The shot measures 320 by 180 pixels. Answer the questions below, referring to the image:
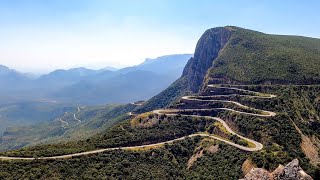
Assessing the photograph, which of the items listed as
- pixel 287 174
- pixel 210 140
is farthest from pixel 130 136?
pixel 287 174

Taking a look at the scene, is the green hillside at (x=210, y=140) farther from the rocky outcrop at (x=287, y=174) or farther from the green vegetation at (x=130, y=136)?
the rocky outcrop at (x=287, y=174)

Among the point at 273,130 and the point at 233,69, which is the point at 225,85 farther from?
the point at 273,130

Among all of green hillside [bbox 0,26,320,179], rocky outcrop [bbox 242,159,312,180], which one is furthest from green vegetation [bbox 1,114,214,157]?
rocky outcrop [bbox 242,159,312,180]

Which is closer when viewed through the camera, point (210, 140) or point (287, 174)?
point (287, 174)

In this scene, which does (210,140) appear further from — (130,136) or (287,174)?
(287,174)

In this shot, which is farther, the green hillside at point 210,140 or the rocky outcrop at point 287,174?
A: the green hillside at point 210,140

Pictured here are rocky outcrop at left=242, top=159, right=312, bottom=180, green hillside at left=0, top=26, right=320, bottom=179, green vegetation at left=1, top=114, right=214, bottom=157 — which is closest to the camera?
rocky outcrop at left=242, top=159, right=312, bottom=180

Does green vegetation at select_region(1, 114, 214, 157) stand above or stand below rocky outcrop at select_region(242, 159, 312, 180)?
below

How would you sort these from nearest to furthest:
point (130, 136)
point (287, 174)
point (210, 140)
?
point (287, 174) < point (210, 140) < point (130, 136)

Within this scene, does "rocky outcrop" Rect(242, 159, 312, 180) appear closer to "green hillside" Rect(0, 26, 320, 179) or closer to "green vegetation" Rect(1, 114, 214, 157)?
"green hillside" Rect(0, 26, 320, 179)

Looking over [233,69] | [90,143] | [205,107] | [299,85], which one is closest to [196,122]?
[205,107]

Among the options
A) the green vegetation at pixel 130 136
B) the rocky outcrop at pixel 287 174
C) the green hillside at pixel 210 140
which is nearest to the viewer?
the rocky outcrop at pixel 287 174

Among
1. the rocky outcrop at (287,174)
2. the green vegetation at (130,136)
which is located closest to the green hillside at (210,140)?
the green vegetation at (130,136)
